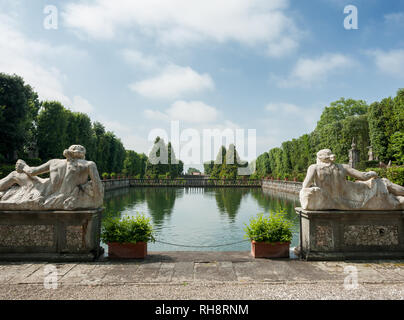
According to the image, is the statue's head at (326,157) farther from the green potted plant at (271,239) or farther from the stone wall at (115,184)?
the stone wall at (115,184)

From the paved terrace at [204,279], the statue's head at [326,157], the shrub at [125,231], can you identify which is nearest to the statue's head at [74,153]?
the shrub at [125,231]

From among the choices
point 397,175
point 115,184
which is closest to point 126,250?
point 397,175

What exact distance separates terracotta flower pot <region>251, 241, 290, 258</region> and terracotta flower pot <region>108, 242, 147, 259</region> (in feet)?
7.09

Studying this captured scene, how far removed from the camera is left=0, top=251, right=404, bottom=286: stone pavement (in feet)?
12.9

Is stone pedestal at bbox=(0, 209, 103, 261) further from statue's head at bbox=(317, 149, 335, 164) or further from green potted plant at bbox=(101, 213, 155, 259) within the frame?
statue's head at bbox=(317, 149, 335, 164)

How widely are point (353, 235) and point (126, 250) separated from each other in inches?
167

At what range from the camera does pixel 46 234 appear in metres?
4.89

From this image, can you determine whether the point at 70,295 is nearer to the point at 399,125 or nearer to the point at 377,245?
the point at 377,245

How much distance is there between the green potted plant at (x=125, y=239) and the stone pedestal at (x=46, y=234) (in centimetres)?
33

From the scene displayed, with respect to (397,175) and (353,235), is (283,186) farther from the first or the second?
(353,235)

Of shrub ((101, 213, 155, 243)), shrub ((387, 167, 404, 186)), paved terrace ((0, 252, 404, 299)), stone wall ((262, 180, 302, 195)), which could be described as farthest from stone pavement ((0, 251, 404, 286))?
stone wall ((262, 180, 302, 195))

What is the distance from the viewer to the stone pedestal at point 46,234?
190 inches

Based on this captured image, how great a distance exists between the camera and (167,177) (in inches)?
1766
